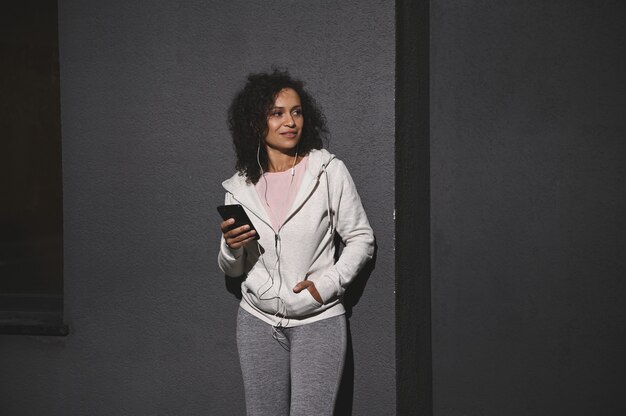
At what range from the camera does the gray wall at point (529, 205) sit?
351 cm

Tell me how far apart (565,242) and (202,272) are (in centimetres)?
202

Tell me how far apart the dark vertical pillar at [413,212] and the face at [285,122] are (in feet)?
1.76

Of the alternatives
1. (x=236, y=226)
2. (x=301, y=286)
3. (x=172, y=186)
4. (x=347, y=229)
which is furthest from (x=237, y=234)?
(x=172, y=186)

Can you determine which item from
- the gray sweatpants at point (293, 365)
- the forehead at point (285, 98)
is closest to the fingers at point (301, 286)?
the gray sweatpants at point (293, 365)

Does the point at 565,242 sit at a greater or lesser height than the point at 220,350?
greater

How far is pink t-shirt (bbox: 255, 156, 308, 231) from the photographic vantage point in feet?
9.23

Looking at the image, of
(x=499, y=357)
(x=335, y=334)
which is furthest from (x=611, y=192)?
(x=335, y=334)

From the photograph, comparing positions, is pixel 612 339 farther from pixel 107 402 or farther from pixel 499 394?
pixel 107 402

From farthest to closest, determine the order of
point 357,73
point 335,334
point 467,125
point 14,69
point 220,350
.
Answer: point 14,69, point 467,125, point 220,350, point 357,73, point 335,334

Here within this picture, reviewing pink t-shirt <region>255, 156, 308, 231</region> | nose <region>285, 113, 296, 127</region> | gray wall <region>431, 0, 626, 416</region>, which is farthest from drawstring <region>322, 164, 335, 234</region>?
gray wall <region>431, 0, 626, 416</region>

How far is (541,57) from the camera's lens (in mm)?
3566

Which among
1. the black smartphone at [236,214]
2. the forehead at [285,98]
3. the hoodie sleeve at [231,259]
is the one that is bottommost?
the hoodie sleeve at [231,259]

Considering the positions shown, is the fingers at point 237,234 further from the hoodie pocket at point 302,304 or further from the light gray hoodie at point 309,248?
the hoodie pocket at point 302,304

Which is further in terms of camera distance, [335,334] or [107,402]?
[107,402]
